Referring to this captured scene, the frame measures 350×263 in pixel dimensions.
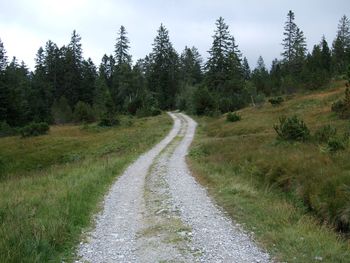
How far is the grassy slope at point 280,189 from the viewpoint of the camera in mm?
6723

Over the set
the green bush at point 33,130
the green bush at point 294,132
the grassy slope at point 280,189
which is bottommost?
the grassy slope at point 280,189

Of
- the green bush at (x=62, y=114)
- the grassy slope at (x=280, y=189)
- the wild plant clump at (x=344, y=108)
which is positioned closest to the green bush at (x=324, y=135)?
the grassy slope at (x=280, y=189)

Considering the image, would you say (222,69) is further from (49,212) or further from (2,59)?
(49,212)

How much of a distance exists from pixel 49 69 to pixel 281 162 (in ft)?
281

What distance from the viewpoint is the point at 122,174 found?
53.0ft

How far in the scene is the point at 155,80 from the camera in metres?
96.0

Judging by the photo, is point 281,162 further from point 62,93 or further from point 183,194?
point 62,93

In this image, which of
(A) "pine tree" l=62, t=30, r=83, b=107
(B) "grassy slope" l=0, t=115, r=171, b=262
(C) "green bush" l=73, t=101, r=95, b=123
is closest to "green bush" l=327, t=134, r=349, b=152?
(B) "grassy slope" l=0, t=115, r=171, b=262

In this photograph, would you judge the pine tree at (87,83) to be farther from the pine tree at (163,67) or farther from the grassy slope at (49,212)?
the grassy slope at (49,212)

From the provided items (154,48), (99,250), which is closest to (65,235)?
(99,250)

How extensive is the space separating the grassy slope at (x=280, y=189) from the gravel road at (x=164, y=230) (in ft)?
1.52

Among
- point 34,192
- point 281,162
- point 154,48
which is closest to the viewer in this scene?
point 34,192

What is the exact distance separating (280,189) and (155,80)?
85.7 m

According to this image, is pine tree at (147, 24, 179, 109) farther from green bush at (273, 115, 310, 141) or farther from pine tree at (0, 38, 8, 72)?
green bush at (273, 115, 310, 141)
